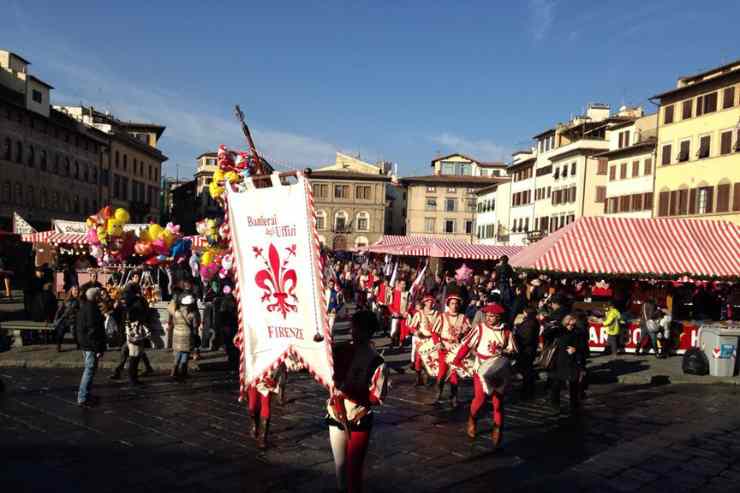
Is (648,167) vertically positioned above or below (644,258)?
above

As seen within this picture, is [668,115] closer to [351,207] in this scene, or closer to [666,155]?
[666,155]

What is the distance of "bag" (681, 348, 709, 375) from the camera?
520 inches

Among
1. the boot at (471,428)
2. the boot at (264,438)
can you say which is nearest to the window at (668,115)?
the boot at (471,428)

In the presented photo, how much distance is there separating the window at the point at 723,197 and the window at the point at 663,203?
404 centimetres

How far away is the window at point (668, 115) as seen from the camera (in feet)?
116

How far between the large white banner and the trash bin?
442 inches

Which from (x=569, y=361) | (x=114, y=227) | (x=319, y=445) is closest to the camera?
(x=319, y=445)

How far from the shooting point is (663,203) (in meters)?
35.8

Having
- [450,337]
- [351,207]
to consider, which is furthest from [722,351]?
[351,207]

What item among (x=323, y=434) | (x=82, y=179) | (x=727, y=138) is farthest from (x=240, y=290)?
(x=82, y=179)

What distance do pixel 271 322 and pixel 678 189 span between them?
34.3m

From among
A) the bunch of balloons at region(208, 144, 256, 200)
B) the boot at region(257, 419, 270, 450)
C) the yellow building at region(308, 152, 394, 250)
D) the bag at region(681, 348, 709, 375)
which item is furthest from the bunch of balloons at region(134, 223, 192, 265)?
the yellow building at region(308, 152, 394, 250)

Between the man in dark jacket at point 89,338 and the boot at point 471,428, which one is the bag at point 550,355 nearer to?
the boot at point 471,428

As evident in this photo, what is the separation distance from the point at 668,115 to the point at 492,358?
33649 mm
